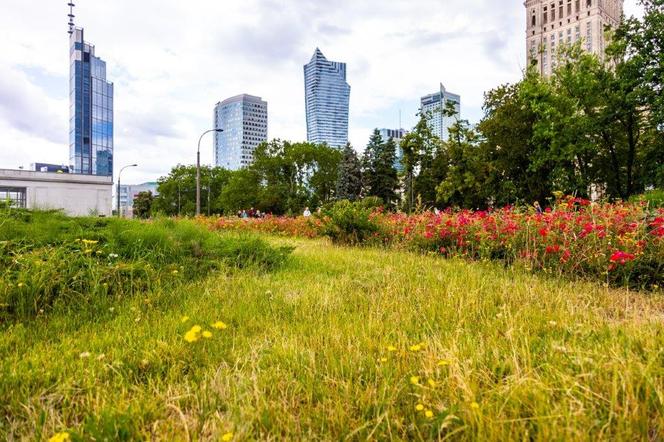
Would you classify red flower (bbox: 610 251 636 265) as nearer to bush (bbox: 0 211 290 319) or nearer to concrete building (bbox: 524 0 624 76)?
bush (bbox: 0 211 290 319)

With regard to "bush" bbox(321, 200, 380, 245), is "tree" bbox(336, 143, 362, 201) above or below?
above

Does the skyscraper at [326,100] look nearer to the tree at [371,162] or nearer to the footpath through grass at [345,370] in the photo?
the tree at [371,162]

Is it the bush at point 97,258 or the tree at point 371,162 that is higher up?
the tree at point 371,162

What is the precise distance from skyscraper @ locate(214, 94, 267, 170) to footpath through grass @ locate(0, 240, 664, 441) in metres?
124

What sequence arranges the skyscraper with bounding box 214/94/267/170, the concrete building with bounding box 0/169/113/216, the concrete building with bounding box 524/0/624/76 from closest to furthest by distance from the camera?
the concrete building with bounding box 0/169/113/216, the concrete building with bounding box 524/0/624/76, the skyscraper with bounding box 214/94/267/170

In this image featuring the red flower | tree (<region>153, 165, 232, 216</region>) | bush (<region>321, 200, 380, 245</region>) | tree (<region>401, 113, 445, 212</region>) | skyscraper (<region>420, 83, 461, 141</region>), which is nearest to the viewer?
the red flower

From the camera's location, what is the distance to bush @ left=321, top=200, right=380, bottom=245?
9.77 m

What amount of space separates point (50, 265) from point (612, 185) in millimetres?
28480

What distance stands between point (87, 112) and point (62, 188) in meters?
124

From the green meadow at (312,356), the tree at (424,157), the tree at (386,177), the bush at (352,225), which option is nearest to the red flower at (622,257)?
the green meadow at (312,356)

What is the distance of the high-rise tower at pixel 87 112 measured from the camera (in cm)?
15038

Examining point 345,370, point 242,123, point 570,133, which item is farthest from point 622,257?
point 242,123

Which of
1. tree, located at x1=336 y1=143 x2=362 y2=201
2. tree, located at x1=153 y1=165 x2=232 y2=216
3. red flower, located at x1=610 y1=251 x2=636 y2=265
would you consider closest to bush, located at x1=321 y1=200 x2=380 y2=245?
red flower, located at x1=610 y1=251 x2=636 y2=265

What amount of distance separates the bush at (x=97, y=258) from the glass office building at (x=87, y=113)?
560ft
